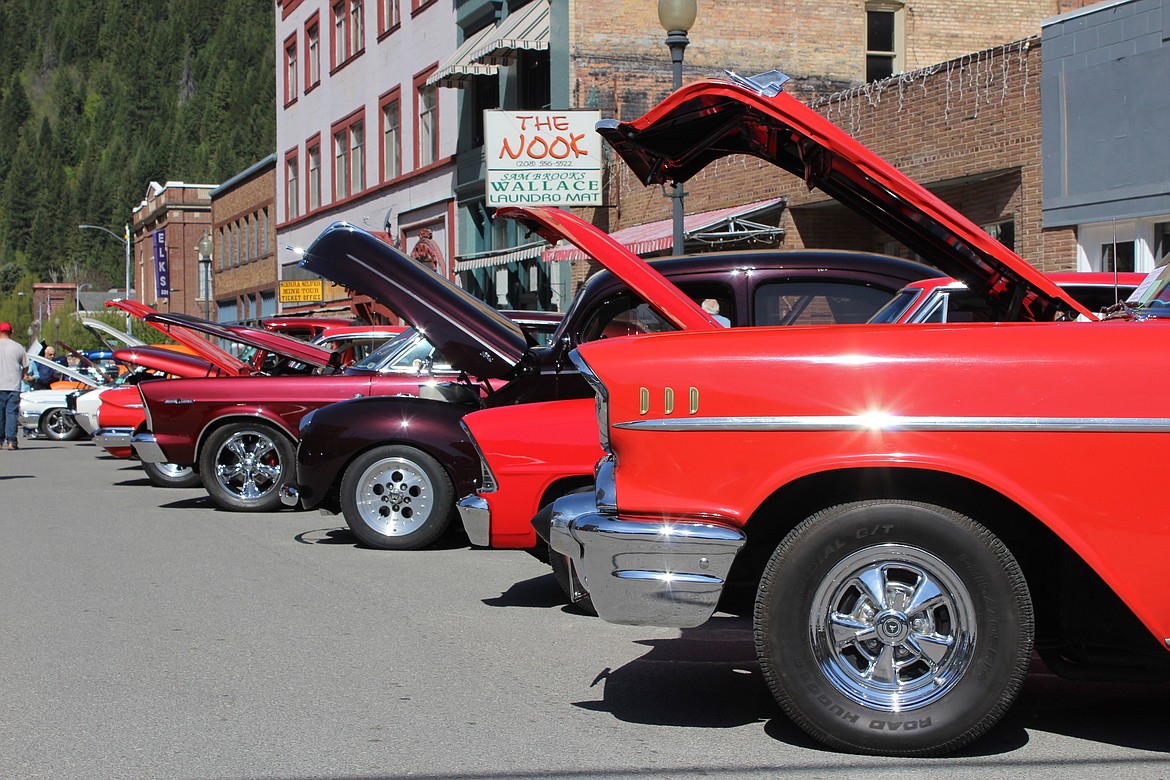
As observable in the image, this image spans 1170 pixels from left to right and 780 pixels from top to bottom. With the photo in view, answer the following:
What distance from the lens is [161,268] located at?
6950cm

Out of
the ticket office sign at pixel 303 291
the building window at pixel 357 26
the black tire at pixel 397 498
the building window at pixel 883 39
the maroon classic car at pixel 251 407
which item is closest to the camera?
the black tire at pixel 397 498

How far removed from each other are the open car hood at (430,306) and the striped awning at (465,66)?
18.4 meters

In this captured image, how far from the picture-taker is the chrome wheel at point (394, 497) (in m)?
9.24

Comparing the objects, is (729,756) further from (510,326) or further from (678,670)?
(510,326)

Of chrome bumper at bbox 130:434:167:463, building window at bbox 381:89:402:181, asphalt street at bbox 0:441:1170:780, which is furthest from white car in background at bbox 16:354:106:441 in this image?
asphalt street at bbox 0:441:1170:780

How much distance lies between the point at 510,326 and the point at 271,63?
537 feet

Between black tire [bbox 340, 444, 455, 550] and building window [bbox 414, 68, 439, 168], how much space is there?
2346 cm

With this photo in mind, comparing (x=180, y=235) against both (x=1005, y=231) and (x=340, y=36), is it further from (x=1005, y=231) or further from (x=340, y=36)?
(x=1005, y=231)

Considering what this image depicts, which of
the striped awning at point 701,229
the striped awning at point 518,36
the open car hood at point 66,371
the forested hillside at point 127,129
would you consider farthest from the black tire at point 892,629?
the forested hillside at point 127,129

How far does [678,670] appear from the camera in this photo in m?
5.73

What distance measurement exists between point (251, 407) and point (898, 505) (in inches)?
322

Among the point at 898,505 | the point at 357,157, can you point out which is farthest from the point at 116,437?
the point at 357,157

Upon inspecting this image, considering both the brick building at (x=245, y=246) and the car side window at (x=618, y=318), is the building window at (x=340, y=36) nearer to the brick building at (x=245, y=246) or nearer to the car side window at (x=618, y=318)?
the brick building at (x=245, y=246)

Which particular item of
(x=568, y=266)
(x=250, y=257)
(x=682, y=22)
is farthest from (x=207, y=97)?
(x=682, y=22)
